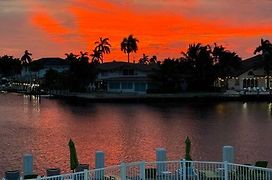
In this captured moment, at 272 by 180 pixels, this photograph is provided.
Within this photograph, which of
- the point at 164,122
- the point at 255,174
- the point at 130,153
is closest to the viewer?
the point at 255,174

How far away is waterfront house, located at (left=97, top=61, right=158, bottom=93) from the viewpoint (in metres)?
124

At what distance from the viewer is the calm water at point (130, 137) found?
37.1 meters

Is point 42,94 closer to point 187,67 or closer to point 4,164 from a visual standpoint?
point 187,67

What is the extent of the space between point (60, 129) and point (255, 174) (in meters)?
45.4

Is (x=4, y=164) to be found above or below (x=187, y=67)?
below

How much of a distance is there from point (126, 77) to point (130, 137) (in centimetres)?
7522

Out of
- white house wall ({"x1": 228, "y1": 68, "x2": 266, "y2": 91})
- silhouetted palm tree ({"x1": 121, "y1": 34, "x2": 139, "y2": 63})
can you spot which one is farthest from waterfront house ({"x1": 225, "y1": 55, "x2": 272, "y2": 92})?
silhouetted palm tree ({"x1": 121, "y1": 34, "x2": 139, "y2": 63})

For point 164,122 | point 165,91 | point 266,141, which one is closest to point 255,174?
point 266,141

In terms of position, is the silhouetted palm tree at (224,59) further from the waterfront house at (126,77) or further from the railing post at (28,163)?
the railing post at (28,163)

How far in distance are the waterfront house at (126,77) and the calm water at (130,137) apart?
4226 centimetres

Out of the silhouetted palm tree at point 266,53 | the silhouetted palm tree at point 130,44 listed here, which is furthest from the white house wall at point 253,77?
the silhouetted palm tree at point 130,44

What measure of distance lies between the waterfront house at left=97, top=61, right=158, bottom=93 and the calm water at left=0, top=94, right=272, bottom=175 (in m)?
42.3

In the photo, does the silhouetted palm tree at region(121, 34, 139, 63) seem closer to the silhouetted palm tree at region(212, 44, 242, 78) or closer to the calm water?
the silhouetted palm tree at region(212, 44, 242, 78)

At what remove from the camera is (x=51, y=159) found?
1395 inches
